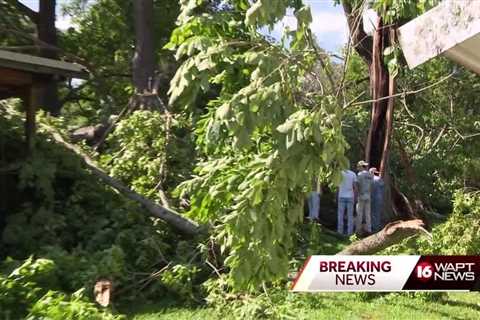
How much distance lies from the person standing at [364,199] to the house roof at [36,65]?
17.7 feet

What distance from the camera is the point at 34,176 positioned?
8219mm

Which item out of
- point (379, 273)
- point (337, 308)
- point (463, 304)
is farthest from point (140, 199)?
point (463, 304)

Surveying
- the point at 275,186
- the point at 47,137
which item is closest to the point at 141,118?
the point at 47,137

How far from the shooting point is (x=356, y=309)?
21.8ft

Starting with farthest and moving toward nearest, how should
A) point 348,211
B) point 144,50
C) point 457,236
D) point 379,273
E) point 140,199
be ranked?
point 144,50 → point 348,211 → point 140,199 → point 457,236 → point 379,273

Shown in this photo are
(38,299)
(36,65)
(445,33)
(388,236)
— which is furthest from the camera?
(36,65)

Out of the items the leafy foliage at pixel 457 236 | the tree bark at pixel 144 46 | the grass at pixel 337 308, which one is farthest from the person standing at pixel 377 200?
the tree bark at pixel 144 46

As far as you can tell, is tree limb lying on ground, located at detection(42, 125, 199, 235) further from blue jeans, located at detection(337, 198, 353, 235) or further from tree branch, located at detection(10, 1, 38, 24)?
tree branch, located at detection(10, 1, 38, 24)

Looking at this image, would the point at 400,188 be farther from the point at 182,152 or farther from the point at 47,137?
the point at 47,137

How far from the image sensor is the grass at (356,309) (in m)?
6.42

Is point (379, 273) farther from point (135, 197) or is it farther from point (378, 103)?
point (378, 103)

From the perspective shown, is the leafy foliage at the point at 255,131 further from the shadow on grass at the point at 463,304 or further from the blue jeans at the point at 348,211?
the blue jeans at the point at 348,211

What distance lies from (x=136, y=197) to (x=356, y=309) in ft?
11.6

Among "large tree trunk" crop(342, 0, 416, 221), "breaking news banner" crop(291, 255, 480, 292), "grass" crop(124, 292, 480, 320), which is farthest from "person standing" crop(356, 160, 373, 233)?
"breaking news banner" crop(291, 255, 480, 292)
